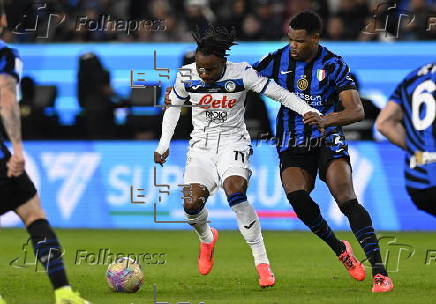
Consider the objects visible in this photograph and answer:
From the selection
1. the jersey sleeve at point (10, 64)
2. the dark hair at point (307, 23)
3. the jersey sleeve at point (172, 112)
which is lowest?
the jersey sleeve at point (172, 112)

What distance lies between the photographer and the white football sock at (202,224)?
32.1ft

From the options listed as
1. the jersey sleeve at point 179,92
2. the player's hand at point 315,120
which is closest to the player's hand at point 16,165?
the jersey sleeve at point 179,92

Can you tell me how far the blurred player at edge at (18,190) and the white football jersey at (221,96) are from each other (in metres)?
2.50

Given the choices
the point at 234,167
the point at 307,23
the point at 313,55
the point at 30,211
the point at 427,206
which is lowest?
the point at 234,167

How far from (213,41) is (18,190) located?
2.69 metres

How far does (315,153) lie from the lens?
9641 millimetres

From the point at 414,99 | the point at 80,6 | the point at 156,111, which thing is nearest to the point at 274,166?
the point at 156,111

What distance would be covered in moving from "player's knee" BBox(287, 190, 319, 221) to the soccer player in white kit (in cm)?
39

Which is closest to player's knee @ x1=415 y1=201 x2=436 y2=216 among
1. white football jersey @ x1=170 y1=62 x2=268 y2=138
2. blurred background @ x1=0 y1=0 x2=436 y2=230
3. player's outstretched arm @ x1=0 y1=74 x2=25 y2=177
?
white football jersey @ x1=170 y1=62 x2=268 y2=138

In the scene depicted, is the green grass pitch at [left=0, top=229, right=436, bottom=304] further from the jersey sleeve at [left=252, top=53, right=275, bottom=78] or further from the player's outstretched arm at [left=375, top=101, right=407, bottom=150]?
the jersey sleeve at [left=252, top=53, right=275, bottom=78]

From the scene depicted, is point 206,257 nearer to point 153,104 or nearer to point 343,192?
point 343,192

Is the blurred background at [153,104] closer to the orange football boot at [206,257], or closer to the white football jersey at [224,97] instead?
the orange football boot at [206,257]

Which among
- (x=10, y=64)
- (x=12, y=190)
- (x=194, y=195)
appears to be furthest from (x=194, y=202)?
(x=10, y=64)

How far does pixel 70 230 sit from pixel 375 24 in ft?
19.3
